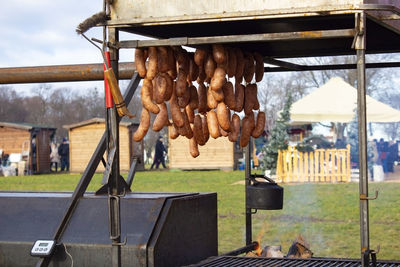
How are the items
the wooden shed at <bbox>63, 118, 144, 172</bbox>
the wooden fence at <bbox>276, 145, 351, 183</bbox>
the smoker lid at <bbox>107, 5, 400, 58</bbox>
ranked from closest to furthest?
the smoker lid at <bbox>107, 5, 400, 58</bbox> < the wooden fence at <bbox>276, 145, 351, 183</bbox> < the wooden shed at <bbox>63, 118, 144, 172</bbox>

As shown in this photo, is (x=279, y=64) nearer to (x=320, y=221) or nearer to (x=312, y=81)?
(x=320, y=221)

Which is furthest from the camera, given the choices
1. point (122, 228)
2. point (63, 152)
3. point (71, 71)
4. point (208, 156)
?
point (63, 152)

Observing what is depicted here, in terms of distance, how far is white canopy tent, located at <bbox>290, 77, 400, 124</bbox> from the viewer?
22.0 meters

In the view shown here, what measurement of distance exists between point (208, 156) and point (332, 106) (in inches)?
394

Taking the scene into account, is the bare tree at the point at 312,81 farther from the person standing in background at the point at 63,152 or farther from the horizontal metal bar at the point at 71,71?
the horizontal metal bar at the point at 71,71

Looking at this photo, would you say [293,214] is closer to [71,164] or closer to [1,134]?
[71,164]

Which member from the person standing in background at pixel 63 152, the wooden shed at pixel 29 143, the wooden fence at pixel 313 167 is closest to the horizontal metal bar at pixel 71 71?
the wooden fence at pixel 313 167

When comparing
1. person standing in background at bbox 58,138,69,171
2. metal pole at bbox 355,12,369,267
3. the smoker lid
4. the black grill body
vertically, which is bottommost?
person standing in background at bbox 58,138,69,171

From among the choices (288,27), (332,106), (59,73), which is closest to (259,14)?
(288,27)

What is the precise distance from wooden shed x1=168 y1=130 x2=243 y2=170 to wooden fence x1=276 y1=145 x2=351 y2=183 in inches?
341

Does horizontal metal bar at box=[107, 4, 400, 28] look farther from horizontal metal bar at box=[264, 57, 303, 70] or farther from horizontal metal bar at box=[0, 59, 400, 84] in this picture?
horizontal metal bar at box=[264, 57, 303, 70]

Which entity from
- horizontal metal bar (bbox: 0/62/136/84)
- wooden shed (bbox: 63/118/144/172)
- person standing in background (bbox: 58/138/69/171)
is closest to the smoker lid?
horizontal metal bar (bbox: 0/62/136/84)

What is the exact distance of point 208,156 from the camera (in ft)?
102

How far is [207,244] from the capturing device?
5.00m
